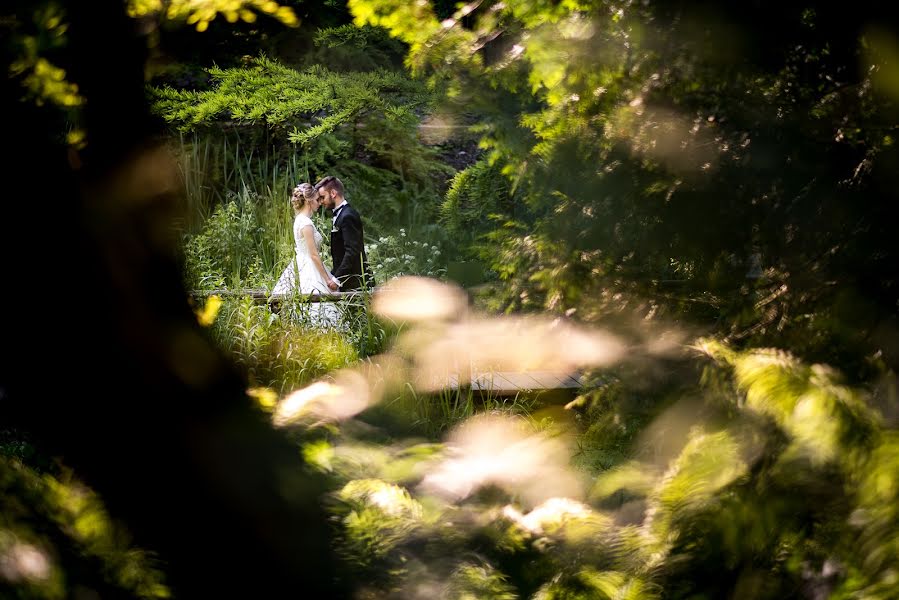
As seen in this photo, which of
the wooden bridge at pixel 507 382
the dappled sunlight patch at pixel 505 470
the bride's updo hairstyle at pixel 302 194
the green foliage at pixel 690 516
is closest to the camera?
the green foliage at pixel 690 516

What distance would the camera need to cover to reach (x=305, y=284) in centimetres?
532

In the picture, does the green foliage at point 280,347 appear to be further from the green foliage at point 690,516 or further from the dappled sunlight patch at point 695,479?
the dappled sunlight patch at point 695,479

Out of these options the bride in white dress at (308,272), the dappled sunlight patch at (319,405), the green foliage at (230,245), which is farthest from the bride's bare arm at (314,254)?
the dappled sunlight patch at (319,405)

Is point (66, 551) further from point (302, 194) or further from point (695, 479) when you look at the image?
point (302, 194)

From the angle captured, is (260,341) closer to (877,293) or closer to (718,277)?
(718,277)

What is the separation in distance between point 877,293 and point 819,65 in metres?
0.42

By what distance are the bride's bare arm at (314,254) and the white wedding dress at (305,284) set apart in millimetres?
28

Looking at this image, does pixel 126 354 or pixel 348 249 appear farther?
pixel 348 249

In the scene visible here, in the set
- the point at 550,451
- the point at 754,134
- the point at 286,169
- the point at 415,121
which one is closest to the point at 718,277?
the point at 754,134

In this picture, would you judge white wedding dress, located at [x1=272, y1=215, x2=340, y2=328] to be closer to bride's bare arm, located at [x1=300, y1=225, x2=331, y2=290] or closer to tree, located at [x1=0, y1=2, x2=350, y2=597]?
bride's bare arm, located at [x1=300, y1=225, x2=331, y2=290]

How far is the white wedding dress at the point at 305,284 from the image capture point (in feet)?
14.8

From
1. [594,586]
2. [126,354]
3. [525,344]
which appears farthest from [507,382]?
[126,354]

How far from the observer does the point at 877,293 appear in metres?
1.01

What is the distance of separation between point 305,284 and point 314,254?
222 mm
